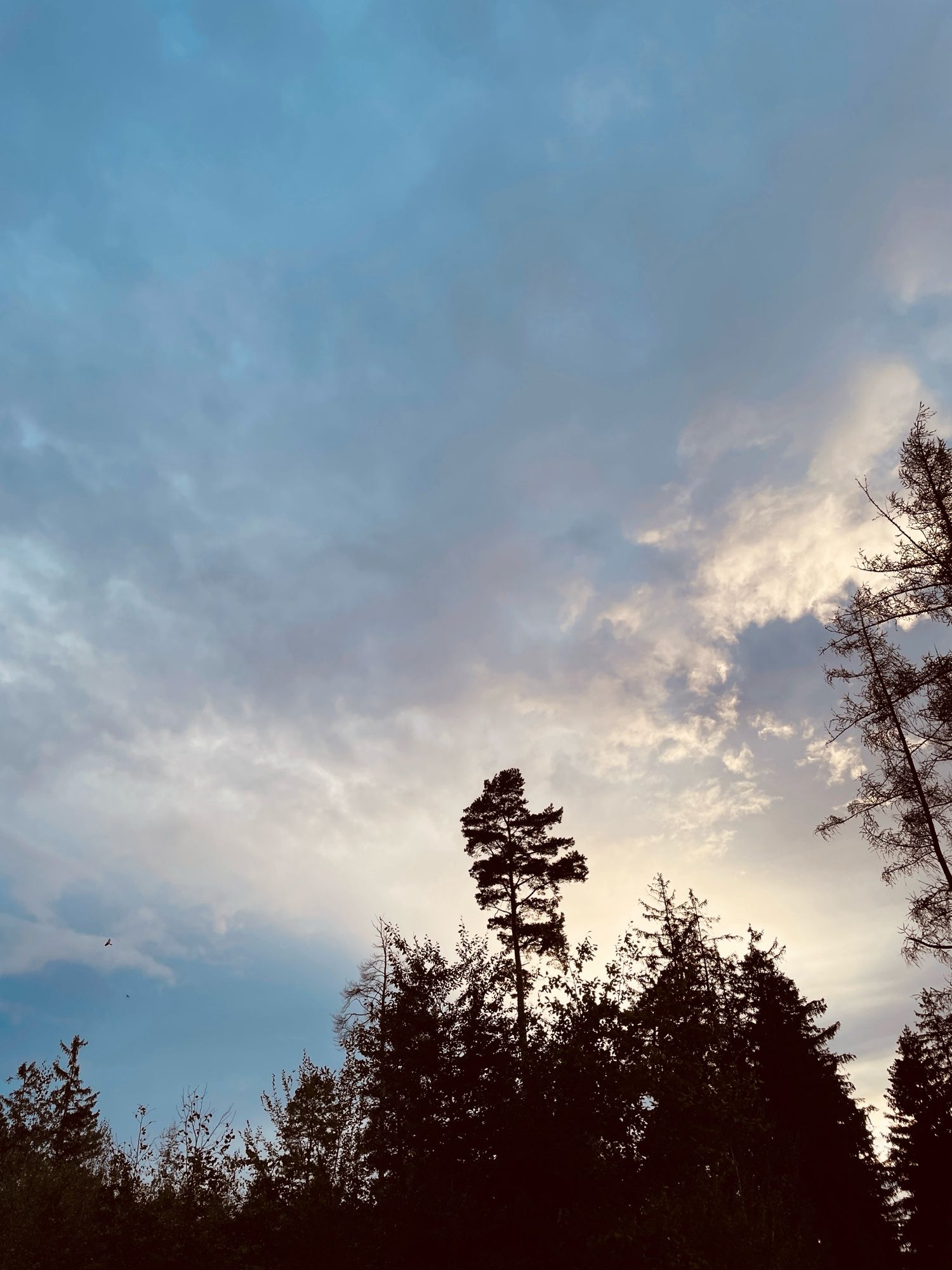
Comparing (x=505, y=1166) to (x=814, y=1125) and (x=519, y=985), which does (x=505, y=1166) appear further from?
(x=814, y=1125)

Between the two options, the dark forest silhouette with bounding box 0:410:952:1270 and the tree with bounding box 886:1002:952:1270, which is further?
the tree with bounding box 886:1002:952:1270

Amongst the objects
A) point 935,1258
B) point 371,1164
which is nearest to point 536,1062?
point 371,1164

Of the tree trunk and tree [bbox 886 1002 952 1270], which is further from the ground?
the tree trunk

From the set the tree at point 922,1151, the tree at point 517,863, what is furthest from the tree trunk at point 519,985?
the tree at point 922,1151

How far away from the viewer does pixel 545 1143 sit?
60.8 ft

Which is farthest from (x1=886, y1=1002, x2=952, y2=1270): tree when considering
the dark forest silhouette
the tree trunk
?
the tree trunk

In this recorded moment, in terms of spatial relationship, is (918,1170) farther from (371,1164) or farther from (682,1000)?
(371,1164)

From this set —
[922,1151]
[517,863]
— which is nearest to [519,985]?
[517,863]

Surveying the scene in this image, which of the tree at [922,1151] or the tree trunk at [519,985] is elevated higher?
the tree trunk at [519,985]

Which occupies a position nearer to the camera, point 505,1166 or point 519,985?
point 505,1166

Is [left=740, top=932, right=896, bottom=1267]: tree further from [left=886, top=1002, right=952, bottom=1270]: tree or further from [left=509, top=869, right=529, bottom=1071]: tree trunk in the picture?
[left=509, top=869, right=529, bottom=1071]: tree trunk

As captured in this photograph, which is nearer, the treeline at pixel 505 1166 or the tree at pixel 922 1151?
the treeline at pixel 505 1166

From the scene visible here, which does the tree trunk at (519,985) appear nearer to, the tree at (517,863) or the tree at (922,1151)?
the tree at (517,863)

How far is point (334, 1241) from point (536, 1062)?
6627 mm
